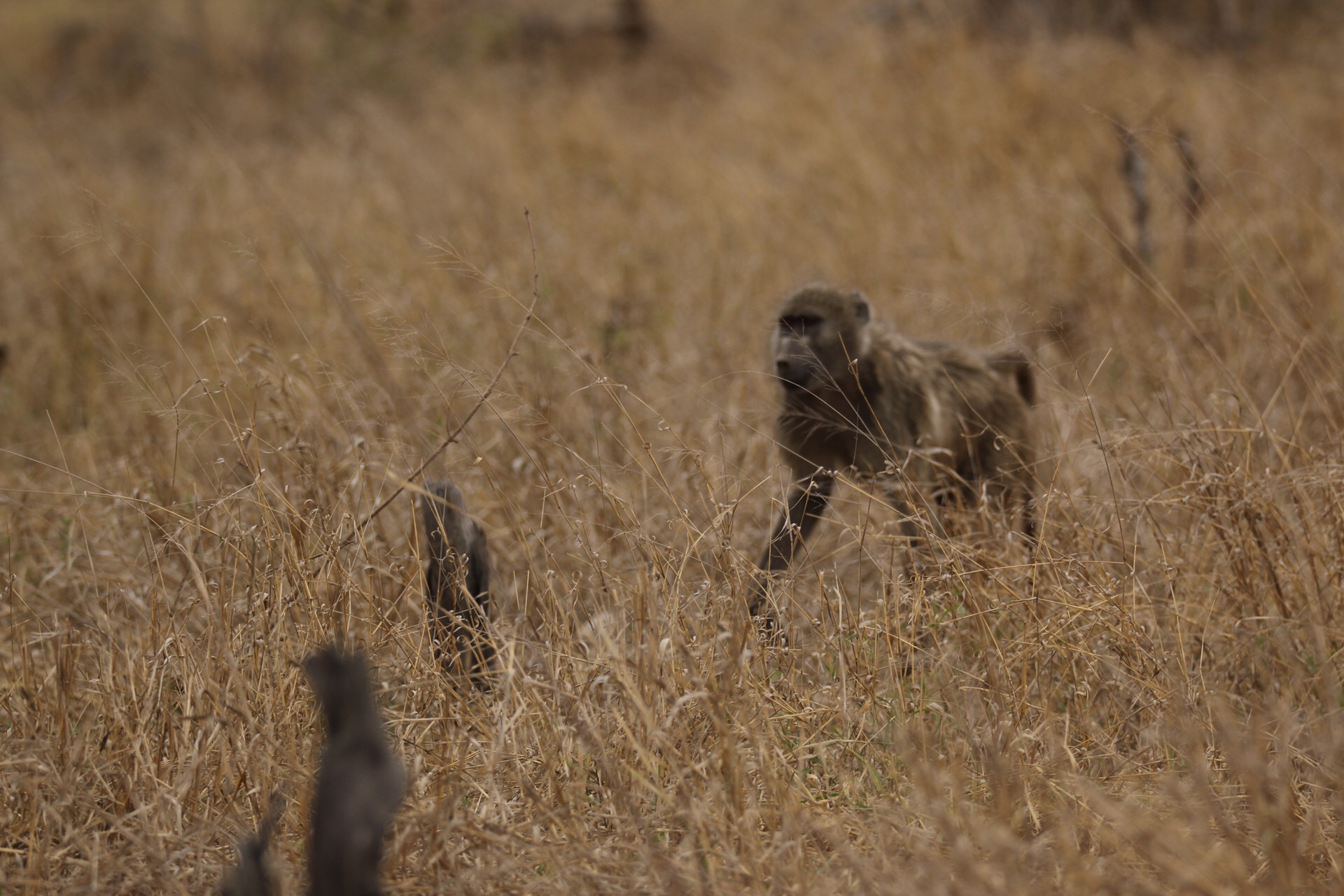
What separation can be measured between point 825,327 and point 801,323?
79 millimetres

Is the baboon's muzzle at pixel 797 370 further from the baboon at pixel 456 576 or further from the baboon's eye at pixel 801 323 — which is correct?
the baboon at pixel 456 576

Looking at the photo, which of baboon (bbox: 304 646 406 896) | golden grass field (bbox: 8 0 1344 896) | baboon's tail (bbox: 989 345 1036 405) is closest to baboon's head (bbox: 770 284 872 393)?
golden grass field (bbox: 8 0 1344 896)

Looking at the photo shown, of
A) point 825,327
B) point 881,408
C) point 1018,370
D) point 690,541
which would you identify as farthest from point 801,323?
point 690,541

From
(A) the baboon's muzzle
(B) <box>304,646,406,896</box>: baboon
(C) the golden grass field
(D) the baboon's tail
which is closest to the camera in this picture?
(B) <box>304,646,406,896</box>: baboon

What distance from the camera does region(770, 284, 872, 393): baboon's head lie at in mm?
3412

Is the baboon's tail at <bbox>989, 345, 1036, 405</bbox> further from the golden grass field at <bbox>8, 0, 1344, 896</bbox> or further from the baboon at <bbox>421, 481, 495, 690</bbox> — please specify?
the baboon at <bbox>421, 481, 495, 690</bbox>

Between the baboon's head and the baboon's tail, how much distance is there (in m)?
0.59

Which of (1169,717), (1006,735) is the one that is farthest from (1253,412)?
(1006,735)

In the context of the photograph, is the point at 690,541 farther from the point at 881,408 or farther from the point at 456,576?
the point at 881,408

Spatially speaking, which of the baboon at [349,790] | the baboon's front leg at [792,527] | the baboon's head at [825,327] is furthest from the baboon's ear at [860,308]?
the baboon at [349,790]

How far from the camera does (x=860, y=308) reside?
138 inches

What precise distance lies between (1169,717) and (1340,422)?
57.7 inches

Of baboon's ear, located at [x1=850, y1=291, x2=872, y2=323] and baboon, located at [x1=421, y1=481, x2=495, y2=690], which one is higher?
baboon's ear, located at [x1=850, y1=291, x2=872, y2=323]

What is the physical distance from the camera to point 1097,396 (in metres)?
4.25
